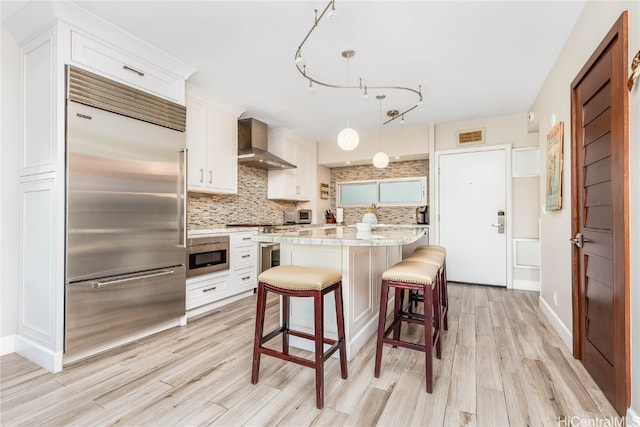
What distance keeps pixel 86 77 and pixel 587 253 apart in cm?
366

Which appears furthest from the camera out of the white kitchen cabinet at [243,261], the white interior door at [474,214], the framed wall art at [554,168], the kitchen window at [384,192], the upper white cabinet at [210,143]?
the kitchen window at [384,192]

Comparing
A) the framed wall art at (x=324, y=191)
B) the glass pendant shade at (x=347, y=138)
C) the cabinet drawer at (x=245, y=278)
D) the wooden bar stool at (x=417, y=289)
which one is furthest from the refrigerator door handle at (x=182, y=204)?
the framed wall art at (x=324, y=191)

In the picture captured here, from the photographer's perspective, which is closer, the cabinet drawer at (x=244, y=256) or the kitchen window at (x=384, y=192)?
the cabinet drawer at (x=244, y=256)

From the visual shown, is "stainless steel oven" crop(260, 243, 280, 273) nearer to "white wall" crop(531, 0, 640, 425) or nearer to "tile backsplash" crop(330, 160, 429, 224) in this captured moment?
"tile backsplash" crop(330, 160, 429, 224)

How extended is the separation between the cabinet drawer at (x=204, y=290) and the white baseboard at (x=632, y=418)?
10.7ft

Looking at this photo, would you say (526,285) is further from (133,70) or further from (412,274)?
(133,70)

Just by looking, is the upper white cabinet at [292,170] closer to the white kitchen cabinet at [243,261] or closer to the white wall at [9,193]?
the white kitchen cabinet at [243,261]

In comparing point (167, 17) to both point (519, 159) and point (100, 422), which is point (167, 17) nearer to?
point (100, 422)

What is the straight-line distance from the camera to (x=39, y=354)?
2.15 meters

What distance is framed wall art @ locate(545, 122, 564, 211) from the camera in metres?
2.54

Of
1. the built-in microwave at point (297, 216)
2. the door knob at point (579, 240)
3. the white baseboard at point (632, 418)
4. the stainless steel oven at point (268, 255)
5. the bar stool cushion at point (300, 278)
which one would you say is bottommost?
the white baseboard at point (632, 418)

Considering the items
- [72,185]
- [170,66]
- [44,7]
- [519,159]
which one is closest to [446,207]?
[519,159]

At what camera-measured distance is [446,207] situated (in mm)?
4809

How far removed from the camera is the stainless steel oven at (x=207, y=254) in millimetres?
3137
